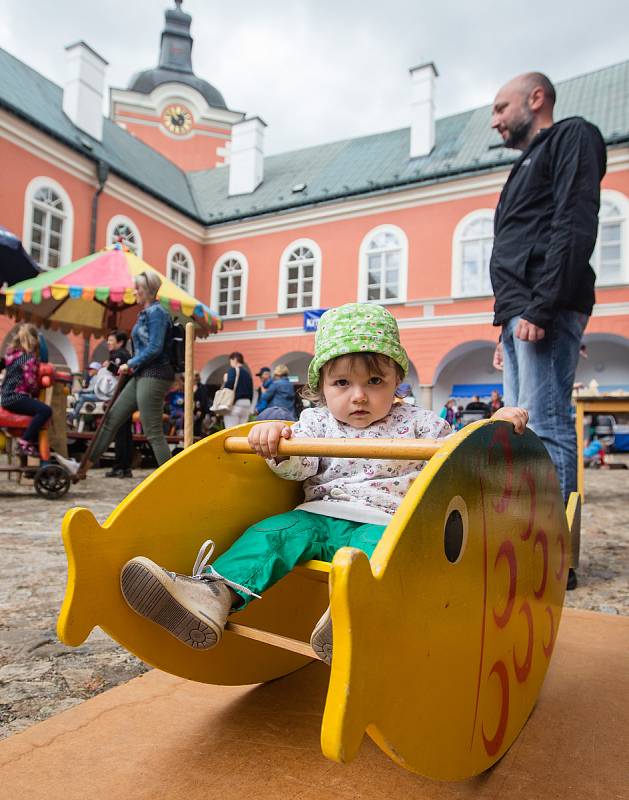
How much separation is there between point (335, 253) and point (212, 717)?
44.1 feet

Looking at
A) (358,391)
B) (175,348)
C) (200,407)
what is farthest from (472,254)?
(358,391)

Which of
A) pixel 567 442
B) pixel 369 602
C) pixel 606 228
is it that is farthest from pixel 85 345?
pixel 369 602

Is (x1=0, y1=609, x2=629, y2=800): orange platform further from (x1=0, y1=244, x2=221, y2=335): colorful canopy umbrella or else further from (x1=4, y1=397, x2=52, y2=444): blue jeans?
(x1=0, y1=244, x2=221, y2=335): colorful canopy umbrella

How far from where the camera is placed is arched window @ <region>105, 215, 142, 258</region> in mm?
12828

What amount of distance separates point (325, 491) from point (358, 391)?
0.25m

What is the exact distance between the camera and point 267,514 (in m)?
1.40

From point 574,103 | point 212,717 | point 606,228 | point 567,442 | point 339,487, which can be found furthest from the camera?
point 574,103

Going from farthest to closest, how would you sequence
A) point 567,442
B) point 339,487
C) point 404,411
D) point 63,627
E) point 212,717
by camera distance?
point 567,442, point 404,411, point 339,487, point 212,717, point 63,627

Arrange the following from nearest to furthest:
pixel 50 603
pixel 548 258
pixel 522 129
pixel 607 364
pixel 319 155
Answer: pixel 50 603, pixel 548 258, pixel 522 129, pixel 607 364, pixel 319 155

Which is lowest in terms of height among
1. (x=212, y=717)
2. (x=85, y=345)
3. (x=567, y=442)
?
(x=212, y=717)

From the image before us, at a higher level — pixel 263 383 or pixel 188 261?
pixel 188 261

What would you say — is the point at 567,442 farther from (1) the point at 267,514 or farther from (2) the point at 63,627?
(2) the point at 63,627

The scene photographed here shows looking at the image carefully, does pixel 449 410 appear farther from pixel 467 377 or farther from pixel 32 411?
pixel 32 411

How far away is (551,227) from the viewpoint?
2133 mm
